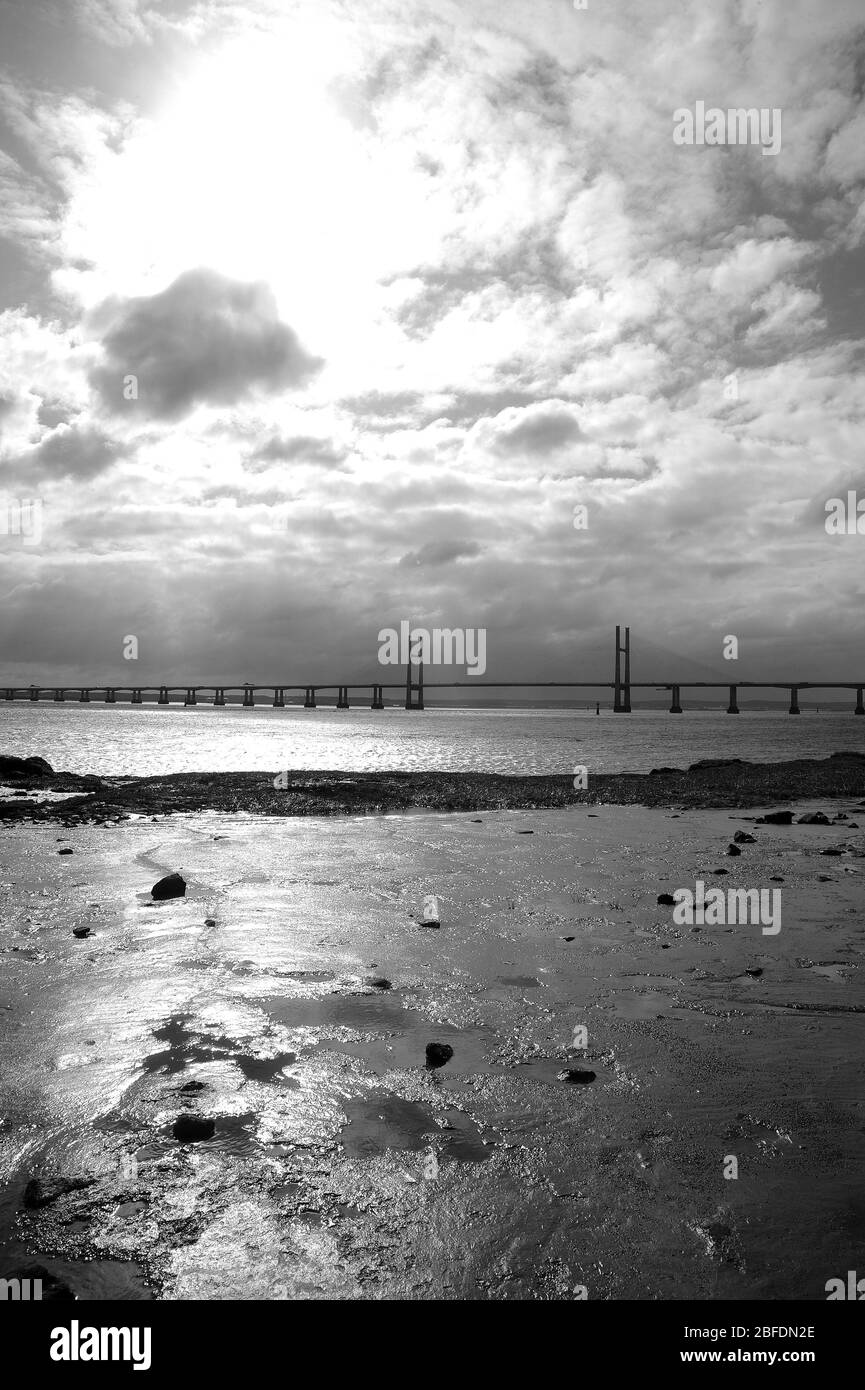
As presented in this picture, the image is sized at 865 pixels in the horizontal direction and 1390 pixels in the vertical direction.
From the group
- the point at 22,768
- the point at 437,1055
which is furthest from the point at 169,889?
the point at 22,768

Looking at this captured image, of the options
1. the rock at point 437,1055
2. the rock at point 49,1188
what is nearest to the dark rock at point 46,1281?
the rock at point 49,1188

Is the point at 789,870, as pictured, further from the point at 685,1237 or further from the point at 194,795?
the point at 194,795

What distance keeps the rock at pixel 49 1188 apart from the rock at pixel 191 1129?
1.67 feet

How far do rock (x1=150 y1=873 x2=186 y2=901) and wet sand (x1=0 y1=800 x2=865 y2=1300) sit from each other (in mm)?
335

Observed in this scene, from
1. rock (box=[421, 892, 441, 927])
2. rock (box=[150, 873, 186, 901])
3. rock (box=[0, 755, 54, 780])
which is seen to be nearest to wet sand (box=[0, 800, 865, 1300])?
rock (box=[421, 892, 441, 927])

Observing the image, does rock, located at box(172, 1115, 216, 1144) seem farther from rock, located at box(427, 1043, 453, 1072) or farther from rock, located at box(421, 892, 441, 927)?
rock, located at box(421, 892, 441, 927)

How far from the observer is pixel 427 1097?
191 inches

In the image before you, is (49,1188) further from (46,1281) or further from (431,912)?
(431,912)

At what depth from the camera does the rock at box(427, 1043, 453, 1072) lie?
534 centimetres

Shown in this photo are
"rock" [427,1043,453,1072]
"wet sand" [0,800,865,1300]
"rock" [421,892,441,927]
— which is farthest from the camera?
"rock" [421,892,441,927]

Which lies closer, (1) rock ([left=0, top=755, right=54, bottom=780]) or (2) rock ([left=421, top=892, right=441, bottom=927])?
(2) rock ([left=421, top=892, right=441, bottom=927])

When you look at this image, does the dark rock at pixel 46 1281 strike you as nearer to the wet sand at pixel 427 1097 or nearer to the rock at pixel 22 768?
the wet sand at pixel 427 1097
